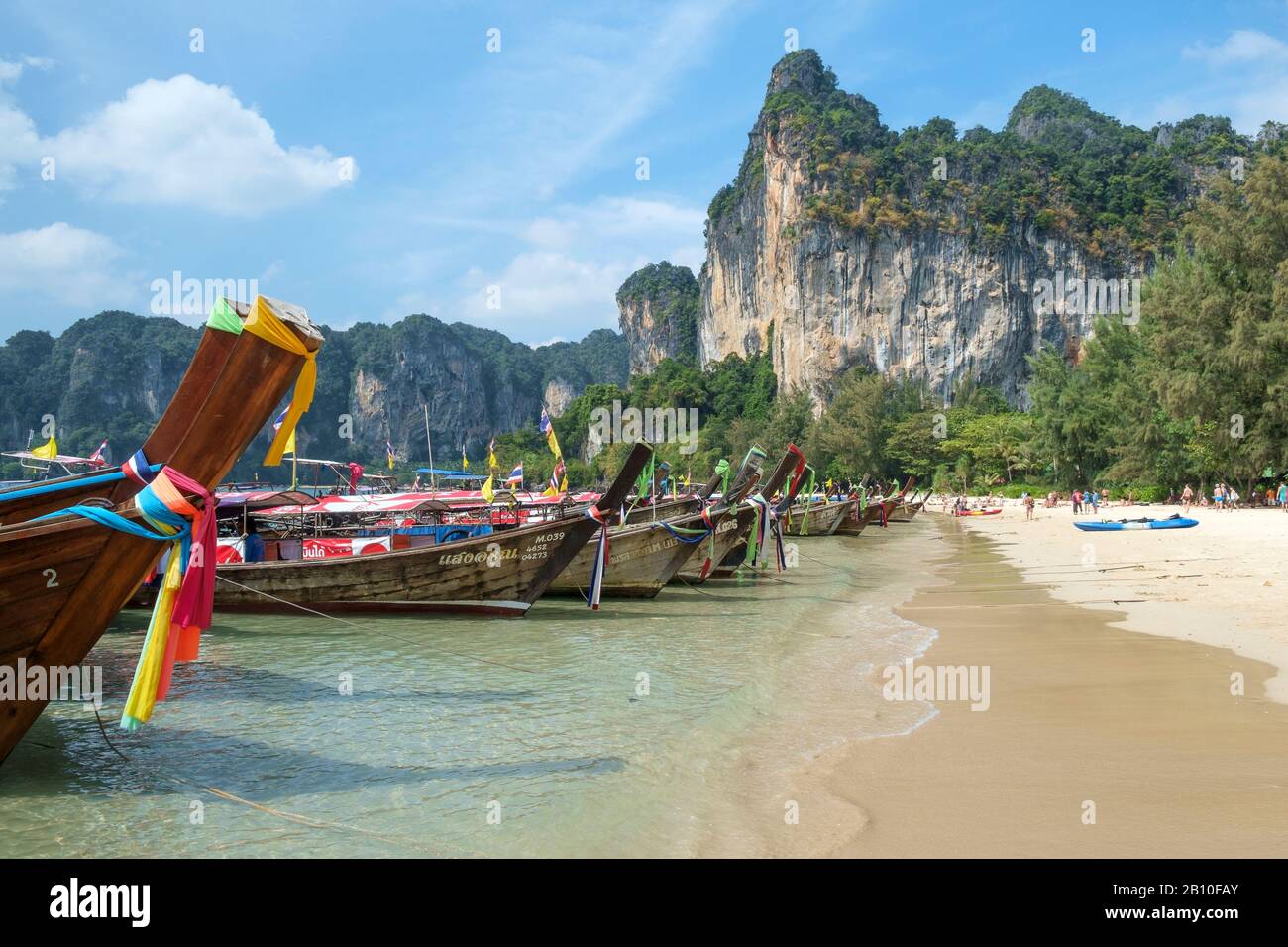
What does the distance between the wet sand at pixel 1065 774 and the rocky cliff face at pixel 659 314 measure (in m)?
125

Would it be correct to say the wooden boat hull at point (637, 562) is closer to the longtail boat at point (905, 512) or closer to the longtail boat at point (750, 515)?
the longtail boat at point (750, 515)

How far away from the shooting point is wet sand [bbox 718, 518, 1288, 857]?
4.49 meters

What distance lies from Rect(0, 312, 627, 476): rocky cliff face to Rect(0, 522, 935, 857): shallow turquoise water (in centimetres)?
11198

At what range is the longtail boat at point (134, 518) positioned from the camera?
473 cm

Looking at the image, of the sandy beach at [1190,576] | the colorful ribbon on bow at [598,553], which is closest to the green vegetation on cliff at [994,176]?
the sandy beach at [1190,576]

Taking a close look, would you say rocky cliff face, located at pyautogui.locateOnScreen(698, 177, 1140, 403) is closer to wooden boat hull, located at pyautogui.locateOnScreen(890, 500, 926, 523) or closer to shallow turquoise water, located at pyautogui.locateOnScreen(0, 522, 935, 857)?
wooden boat hull, located at pyautogui.locateOnScreen(890, 500, 926, 523)

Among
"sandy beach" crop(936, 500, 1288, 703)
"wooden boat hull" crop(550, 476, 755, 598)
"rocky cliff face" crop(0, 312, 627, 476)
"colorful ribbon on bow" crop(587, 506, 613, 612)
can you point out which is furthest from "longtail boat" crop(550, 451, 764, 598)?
"rocky cliff face" crop(0, 312, 627, 476)

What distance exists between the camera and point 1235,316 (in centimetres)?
3105

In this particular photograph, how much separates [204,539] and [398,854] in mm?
2183

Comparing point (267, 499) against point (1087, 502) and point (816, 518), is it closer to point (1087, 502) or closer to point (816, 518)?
point (816, 518)
